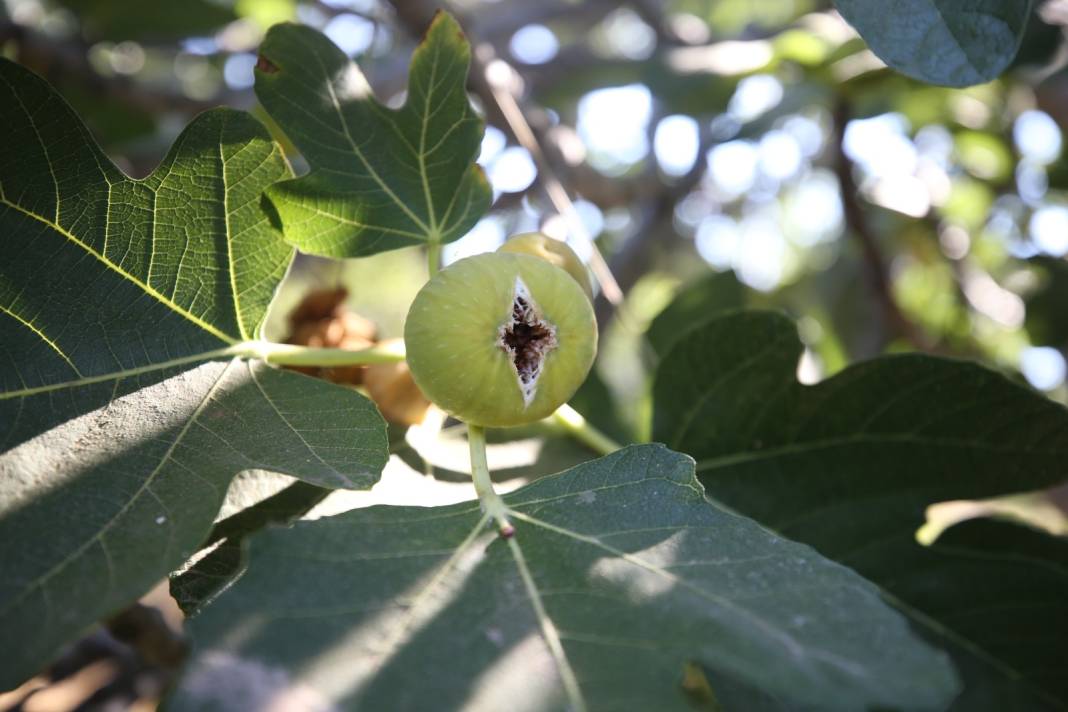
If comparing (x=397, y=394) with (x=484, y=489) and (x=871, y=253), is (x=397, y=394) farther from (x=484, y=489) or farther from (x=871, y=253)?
(x=871, y=253)

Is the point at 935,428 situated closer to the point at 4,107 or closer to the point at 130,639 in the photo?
the point at 4,107

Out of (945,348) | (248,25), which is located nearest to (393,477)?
(945,348)

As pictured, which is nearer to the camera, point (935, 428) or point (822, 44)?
point (935, 428)

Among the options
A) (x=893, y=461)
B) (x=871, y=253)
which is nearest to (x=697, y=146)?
(x=871, y=253)

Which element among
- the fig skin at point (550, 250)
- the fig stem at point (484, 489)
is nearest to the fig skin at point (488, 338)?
the fig stem at point (484, 489)

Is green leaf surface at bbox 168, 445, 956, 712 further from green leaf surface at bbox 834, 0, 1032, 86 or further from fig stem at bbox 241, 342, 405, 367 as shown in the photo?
green leaf surface at bbox 834, 0, 1032, 86

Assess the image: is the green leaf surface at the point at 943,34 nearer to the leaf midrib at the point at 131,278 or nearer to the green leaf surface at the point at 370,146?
the green leaf surface at the point at 370,146
